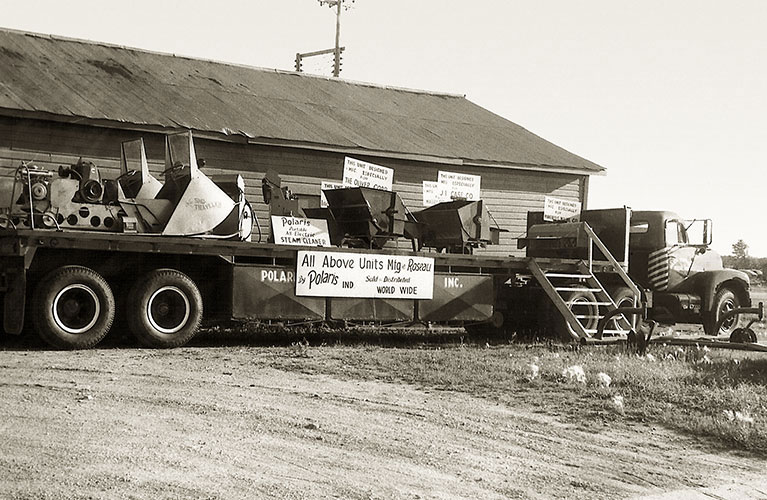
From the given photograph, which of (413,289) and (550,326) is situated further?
(550,326)

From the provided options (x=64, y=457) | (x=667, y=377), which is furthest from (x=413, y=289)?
(x=64, y=457)

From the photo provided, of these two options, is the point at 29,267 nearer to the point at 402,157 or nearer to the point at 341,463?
the point at 341,463

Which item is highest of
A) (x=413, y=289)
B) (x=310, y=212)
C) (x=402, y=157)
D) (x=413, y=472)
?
(x=402, y=157)

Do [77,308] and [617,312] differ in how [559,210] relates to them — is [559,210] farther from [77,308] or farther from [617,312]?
[77,308]

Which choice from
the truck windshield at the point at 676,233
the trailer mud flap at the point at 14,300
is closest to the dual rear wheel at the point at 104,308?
the trailer mud flap at the point at 14,300

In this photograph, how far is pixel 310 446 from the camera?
679 centimetres

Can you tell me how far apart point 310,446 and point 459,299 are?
8.81 meters

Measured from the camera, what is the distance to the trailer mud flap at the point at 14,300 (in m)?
11.6

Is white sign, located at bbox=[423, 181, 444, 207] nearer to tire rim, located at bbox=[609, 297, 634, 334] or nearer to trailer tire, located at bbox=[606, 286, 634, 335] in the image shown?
trailer tire, located at bbox=[606, 286, 634, 335]

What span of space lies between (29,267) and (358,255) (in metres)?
4.72

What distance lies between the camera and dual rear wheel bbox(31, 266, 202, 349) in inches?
468

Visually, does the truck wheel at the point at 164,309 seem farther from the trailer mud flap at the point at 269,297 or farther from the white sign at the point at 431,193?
the white sign at the point at 431,193

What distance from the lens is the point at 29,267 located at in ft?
39.3

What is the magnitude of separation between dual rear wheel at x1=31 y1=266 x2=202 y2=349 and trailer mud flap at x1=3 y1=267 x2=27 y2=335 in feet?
0.70
